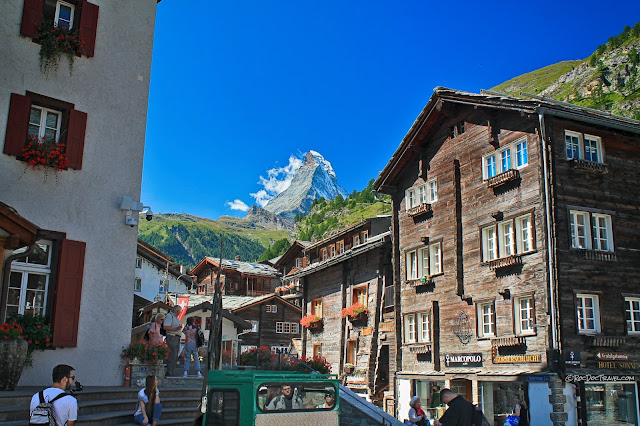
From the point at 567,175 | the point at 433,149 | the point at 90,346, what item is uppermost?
the point at 433,149

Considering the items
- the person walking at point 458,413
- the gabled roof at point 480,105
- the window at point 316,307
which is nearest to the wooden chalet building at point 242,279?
the window at point 316,307

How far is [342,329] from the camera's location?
1464 inches

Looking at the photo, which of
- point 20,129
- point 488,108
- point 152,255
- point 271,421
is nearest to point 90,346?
point 20,129

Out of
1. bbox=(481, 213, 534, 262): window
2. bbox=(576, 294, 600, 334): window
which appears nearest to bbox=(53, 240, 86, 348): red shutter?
bbox=(481, 213, 534, 262): window

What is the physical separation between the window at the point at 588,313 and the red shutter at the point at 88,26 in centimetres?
1798

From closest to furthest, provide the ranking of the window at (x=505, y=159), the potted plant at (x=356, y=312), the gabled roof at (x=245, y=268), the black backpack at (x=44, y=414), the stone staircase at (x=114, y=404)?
the black backpack at (x=44, y=414), the stone staircase at (x=114, y=404), the window at (x=505, y=159), the potted plant at (x=356, y=312), the gabled roof at (x=245, y=268)

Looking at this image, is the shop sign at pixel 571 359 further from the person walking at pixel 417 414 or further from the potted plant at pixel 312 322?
the potted plant at pixel 312 322

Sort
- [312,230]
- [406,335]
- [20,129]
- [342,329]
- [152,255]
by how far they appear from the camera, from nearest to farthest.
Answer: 1. [20,129]
2. [406,335]
3. [342,329]
4. [152,255]
5. [312,230]

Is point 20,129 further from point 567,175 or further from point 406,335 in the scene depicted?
point 406,335

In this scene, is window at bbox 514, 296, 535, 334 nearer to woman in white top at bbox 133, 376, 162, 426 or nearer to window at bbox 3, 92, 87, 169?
woman in white top at bbox 133, 376, 162, 426

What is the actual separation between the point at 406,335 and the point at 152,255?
25679 millimetres

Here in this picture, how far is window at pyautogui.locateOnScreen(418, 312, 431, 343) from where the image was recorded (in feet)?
92.8

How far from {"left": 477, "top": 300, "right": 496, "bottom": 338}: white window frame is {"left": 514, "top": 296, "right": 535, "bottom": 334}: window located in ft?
4.23

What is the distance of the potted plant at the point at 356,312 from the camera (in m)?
34.7
